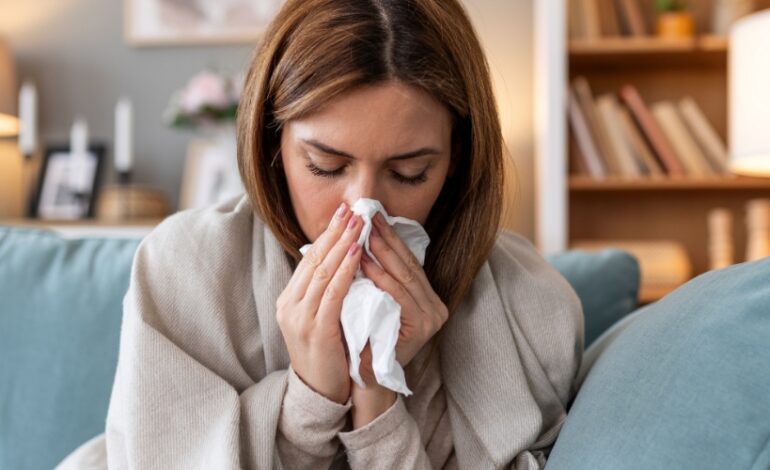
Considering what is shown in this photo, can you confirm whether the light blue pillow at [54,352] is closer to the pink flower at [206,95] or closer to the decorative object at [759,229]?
the pink flower at [206,95]

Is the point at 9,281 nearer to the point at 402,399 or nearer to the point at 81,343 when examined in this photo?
the point at 81,343

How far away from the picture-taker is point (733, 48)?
7.39 feet

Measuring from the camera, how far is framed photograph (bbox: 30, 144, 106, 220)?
9.96 feet

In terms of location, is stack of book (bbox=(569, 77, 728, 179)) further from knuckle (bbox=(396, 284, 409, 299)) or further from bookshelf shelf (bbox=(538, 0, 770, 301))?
knuckle (bbox=(396, 284, 409, 299))

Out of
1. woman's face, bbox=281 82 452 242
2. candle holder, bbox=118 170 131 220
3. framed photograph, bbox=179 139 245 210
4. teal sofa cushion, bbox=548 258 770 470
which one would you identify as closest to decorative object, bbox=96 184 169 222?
candle holder, bbox=118 170 131 220

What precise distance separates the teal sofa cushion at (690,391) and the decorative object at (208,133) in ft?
5.98

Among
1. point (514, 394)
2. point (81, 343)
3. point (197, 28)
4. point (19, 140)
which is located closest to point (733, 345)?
point (514, 394)

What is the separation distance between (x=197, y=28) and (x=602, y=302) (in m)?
2.15

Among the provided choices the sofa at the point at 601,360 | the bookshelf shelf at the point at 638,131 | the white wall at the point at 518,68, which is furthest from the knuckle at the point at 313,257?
the white wall at the point at 518,68

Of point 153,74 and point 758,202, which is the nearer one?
point 758,202

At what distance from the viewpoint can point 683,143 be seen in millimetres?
2709

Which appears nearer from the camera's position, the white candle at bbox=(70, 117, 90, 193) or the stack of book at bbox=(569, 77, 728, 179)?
the stack of book at bbox=(569, 77, 728, 179)

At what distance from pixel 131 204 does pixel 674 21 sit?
1.82m

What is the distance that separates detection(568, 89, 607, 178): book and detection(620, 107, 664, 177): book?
0.37ft
